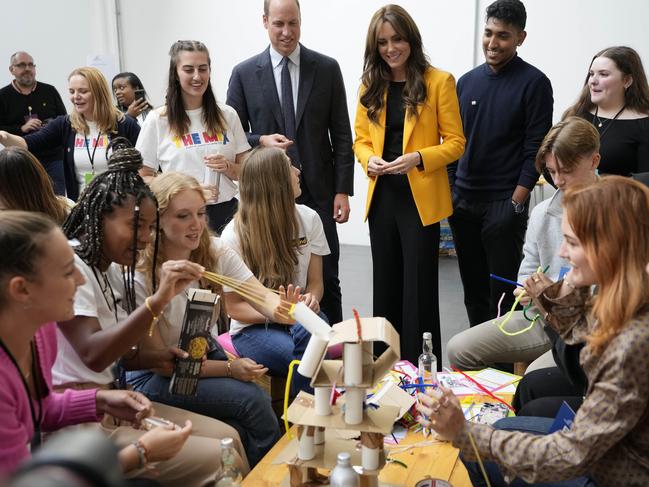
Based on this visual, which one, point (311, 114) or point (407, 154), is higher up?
point (311, 114)

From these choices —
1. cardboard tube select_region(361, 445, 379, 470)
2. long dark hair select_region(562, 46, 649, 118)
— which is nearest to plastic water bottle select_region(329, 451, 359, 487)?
cardboard tube select_region(361, 445, 379, 470)

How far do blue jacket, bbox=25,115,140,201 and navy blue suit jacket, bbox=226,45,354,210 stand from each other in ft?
2.59

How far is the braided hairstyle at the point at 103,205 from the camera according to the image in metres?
2.06

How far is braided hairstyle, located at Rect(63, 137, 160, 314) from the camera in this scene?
2.06m

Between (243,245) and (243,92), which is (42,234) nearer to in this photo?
(243,245)

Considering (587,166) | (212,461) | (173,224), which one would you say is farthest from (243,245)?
(587,166)

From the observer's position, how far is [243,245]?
283 centimetres

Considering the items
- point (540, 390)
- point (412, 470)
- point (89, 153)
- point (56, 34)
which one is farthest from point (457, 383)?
point (56, 34)

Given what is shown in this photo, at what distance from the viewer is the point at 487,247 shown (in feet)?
11.5

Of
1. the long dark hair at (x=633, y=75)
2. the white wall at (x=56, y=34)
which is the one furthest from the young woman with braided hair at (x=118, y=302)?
the white wall at (x=56, y=34)

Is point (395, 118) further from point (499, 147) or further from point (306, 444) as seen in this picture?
point (306, 444)

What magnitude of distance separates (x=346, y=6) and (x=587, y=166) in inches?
171

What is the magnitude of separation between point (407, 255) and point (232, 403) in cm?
132

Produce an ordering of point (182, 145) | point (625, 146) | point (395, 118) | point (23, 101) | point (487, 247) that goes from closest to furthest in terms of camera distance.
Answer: point (625, 146) → point (395, 118) → point (182, 145) → point (487, 247) → point (23, 101)
